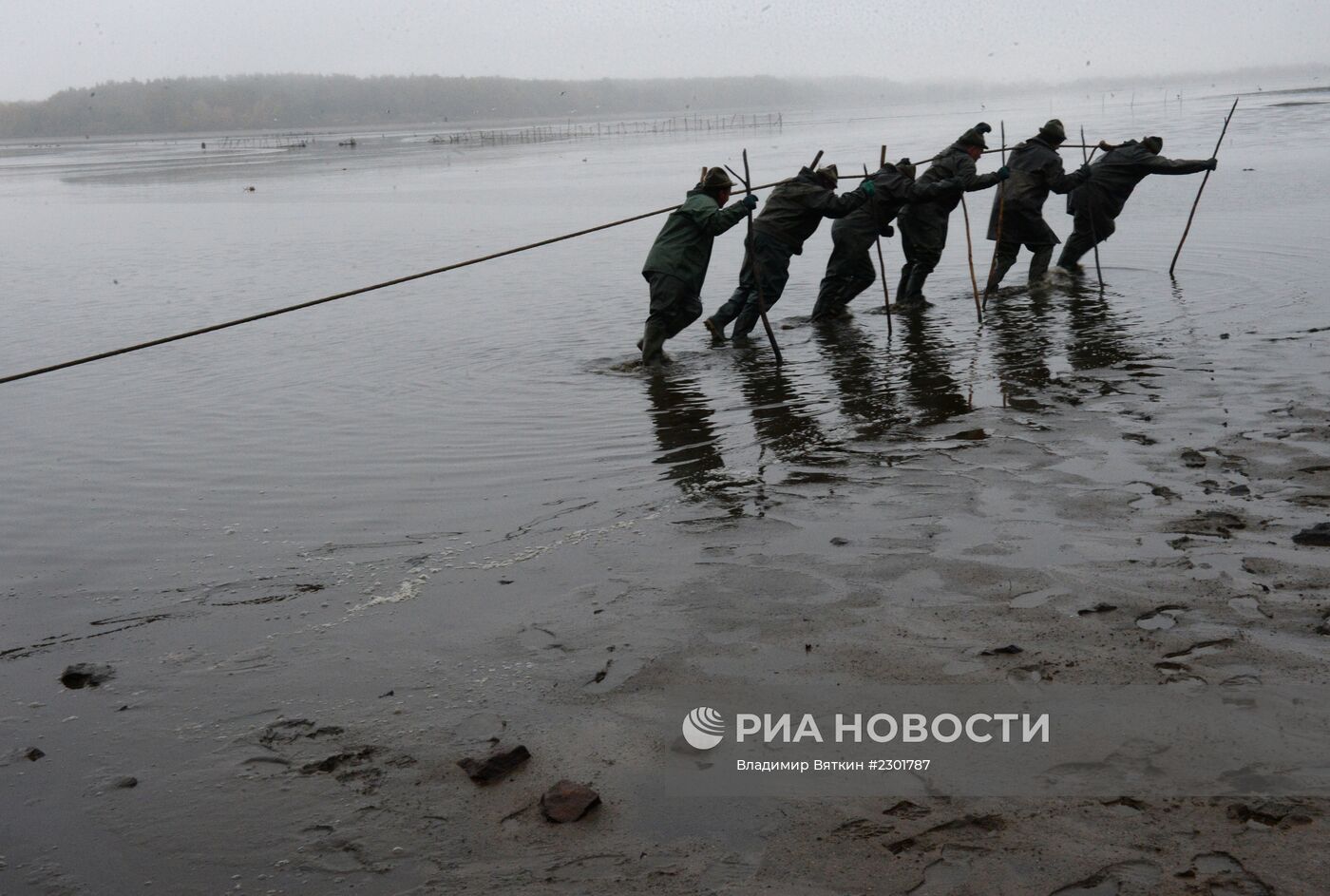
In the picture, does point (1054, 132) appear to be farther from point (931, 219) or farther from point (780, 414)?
point (780, 414)

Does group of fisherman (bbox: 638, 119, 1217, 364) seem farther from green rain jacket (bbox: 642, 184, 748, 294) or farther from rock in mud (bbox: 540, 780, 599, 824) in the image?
rock in mud (bbox: 540, 780, 599, 824)

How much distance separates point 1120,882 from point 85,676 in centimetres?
413

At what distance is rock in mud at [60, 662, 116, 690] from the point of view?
475cm

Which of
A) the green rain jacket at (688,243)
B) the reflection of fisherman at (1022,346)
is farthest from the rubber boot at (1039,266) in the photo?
the green rain jacket at (688,243)

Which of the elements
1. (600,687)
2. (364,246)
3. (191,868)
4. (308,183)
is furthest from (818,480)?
(308,183)

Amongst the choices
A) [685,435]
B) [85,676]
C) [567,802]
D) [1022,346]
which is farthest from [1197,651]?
[1022,346]

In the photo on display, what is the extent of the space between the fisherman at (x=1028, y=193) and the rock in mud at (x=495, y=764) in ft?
32.7

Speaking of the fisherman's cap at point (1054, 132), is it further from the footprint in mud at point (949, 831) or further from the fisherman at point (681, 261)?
the footprint in mud at point (949, 831)

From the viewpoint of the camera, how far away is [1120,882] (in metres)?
3.01

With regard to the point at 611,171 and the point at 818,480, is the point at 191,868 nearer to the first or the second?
the point at 818,480

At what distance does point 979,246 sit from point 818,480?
10.6 metres

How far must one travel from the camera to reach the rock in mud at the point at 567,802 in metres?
3.50

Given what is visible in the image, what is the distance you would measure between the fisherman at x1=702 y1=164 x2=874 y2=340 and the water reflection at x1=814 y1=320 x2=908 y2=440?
2.39 feet

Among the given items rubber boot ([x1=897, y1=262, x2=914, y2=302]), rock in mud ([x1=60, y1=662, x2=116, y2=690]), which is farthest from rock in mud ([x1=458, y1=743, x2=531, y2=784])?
rubber boot ([x1=897, y1=262, x2=914, y2=302])
